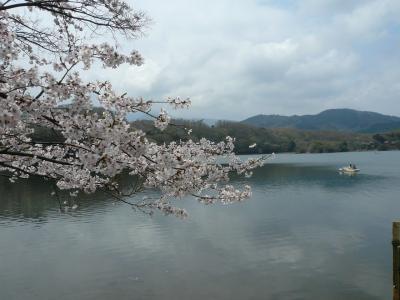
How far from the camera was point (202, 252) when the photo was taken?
73.0 ft

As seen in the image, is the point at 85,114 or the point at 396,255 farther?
the point at 396,255

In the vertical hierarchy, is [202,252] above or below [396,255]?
below

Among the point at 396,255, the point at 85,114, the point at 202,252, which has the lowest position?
the point at 202,252

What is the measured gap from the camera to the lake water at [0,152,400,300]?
16859mm

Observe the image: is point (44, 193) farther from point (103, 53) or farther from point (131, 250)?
point (103, 53)

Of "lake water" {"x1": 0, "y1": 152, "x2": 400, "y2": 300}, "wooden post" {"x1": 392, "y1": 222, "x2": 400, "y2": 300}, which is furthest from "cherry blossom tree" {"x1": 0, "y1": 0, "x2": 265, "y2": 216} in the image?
"lake water" {"x1": 0, "y1": 152, "x2": 400, "y2": 300}

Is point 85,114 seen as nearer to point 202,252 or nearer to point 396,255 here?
point 396,255

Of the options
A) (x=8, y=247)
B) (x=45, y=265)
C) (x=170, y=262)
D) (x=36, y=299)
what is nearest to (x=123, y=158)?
(x=36, y=299)

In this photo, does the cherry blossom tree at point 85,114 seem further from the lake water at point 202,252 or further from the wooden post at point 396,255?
the lake water at point 202,252

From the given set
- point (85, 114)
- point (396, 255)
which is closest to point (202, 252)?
point (396, 255)

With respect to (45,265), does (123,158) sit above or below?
above

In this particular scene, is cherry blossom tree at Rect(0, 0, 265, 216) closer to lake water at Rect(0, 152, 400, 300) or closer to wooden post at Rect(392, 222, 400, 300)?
wooden post at Rect(392, 222, 400, 300)

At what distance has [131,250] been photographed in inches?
893

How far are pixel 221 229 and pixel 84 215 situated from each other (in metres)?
12.4
